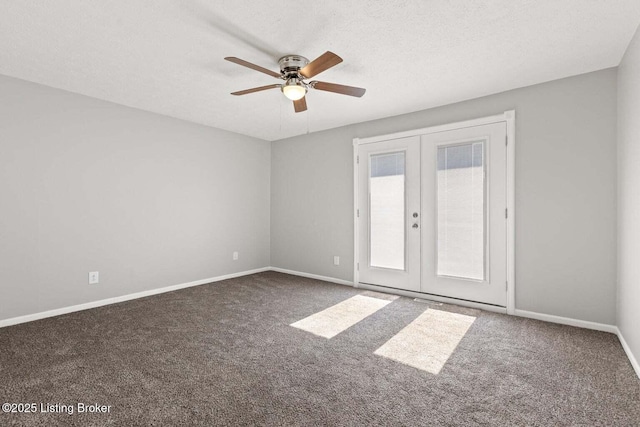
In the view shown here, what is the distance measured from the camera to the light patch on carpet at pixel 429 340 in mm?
2275

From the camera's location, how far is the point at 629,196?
7.75ft

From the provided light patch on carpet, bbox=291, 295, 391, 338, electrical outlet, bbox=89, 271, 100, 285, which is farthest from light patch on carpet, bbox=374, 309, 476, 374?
electrical outlet, bbox=89, 271, 100, 285

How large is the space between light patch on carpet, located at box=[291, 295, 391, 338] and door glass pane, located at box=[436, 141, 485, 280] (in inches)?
37.5

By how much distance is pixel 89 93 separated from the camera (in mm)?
3391

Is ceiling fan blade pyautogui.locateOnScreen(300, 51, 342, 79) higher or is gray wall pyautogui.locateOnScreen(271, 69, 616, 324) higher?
ceiling fan blade pyautogui.locateOnScreen(300, 51, 342, 79)

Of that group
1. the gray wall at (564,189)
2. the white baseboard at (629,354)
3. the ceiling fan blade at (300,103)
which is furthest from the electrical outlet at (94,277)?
the white baseboard at (629,354)

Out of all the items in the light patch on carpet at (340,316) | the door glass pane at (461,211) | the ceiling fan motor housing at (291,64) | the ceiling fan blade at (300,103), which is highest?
the ceiling fan motor housing at (291,64)

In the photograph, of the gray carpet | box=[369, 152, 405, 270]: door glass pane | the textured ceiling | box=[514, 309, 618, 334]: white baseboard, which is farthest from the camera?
box=[369, 152, 405, 270]: door glass pane

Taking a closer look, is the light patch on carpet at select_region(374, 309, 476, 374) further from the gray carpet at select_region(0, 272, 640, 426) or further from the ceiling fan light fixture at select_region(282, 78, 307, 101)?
the ceiling fan light fixture at select_region(282, 78, 307, 101)

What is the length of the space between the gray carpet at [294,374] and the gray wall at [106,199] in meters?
0.60

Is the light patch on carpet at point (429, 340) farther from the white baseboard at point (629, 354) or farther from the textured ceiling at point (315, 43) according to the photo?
the textured ceiling at point (315, 43)

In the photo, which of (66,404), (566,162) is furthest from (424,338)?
(66,404)

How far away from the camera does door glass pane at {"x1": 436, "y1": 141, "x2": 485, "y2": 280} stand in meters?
3.46

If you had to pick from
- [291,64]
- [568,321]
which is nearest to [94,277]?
[291,64]
